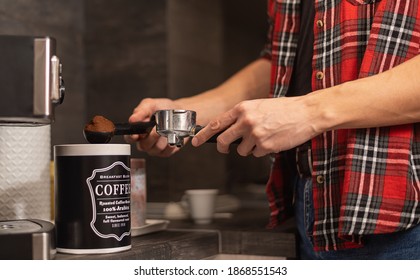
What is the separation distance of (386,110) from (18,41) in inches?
21.2

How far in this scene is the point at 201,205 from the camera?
158cm

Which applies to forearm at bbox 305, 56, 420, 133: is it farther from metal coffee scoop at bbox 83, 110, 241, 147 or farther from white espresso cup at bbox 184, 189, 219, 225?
white espresso cup at bbox 184, 189, 219, 225

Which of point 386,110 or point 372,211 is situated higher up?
point 386,110

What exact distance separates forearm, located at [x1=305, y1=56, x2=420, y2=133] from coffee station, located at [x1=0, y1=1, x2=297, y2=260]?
0.69 ft

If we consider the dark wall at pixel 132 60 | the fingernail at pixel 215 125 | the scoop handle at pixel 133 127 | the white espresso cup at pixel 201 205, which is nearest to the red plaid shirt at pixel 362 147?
the fingernail at pixel 215 125

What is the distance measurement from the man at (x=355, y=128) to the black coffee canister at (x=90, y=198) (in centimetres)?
17

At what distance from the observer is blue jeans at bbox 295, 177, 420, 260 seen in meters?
1.04

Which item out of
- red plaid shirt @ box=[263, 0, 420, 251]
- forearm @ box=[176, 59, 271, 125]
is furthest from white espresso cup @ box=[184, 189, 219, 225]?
red plaid shirt @ box=[263, 0, 420, 251]

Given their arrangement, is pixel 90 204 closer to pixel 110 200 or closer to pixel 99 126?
pixel 110 200

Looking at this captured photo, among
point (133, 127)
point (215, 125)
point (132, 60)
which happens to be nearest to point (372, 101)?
point (215, 125)

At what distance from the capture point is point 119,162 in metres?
0.98

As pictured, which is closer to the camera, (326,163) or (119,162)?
(119,162)
